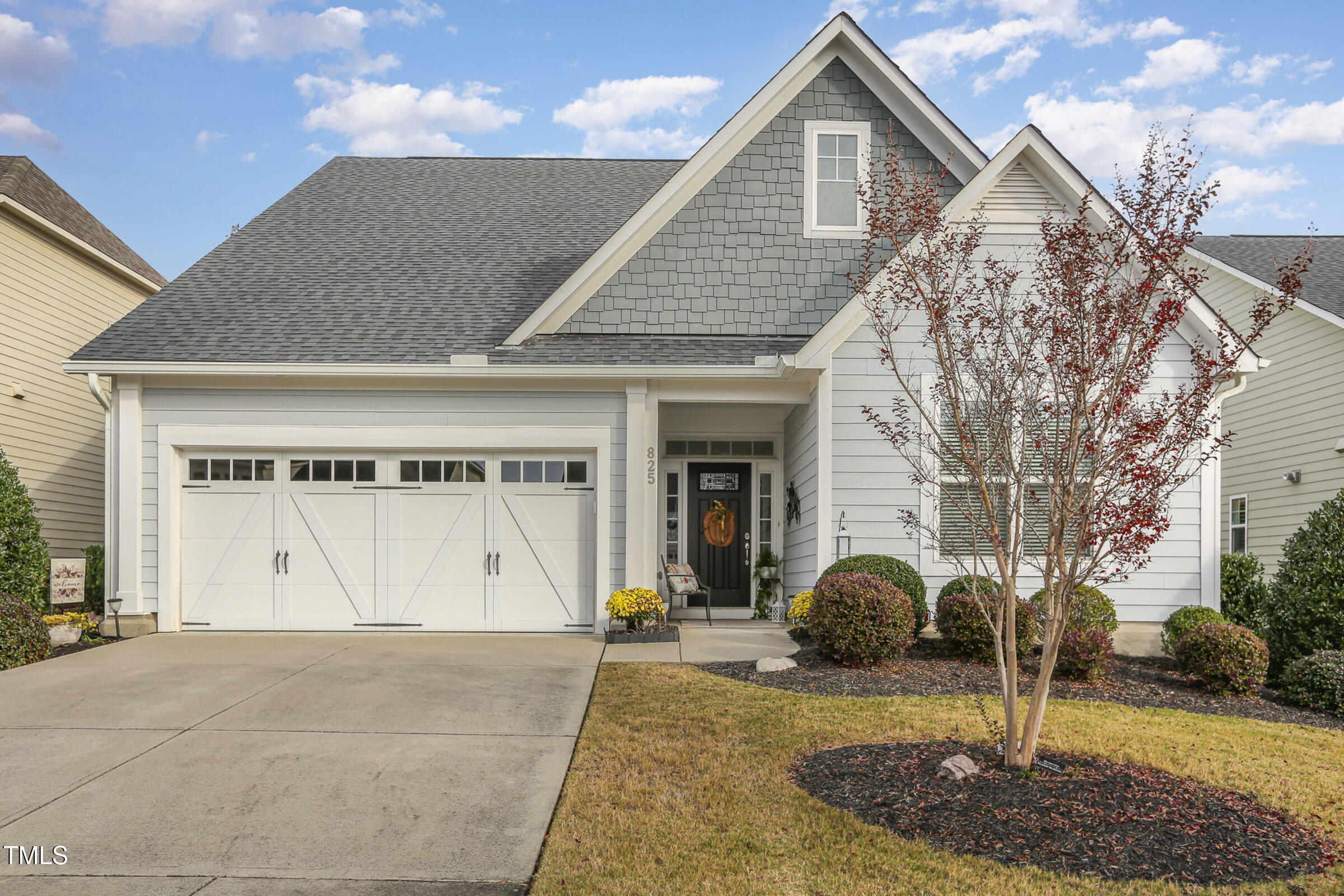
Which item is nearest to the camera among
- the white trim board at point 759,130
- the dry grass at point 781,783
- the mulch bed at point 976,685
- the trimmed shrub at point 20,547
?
the dry grass at point 781,783

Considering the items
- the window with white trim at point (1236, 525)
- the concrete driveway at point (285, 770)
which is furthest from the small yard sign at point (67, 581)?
the window with white trim at point (1236, 525)

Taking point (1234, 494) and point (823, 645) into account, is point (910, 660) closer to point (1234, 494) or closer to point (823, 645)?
point (823, 645)

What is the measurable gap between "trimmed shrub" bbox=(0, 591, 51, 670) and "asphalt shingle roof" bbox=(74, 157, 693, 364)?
2.85 metres

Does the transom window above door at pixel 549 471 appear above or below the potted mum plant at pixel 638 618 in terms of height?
above

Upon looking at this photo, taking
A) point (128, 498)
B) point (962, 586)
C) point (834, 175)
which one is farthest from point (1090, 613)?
point (128, 498)

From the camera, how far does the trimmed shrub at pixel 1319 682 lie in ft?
23.7

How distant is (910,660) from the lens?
8.45 metres

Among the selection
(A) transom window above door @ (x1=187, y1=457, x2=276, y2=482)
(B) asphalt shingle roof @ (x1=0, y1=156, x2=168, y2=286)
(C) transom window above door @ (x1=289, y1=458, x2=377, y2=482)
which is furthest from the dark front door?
(B) asphalt shingle roof @ (x1=0, y1=156, x2=168, y2=286)

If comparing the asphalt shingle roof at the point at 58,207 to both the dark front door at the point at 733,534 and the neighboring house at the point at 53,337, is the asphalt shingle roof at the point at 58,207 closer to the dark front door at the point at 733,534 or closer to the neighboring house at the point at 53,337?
the neighboring house at the point at 53,337

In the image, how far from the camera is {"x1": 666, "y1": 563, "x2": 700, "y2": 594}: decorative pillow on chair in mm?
11094

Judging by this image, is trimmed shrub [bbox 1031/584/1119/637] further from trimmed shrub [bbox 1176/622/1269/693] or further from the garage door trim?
the garage door trim

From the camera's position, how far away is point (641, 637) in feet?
31.2

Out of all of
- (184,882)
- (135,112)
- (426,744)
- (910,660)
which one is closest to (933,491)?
(910,660)

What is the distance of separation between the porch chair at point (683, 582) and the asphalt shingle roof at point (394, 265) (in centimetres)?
297
